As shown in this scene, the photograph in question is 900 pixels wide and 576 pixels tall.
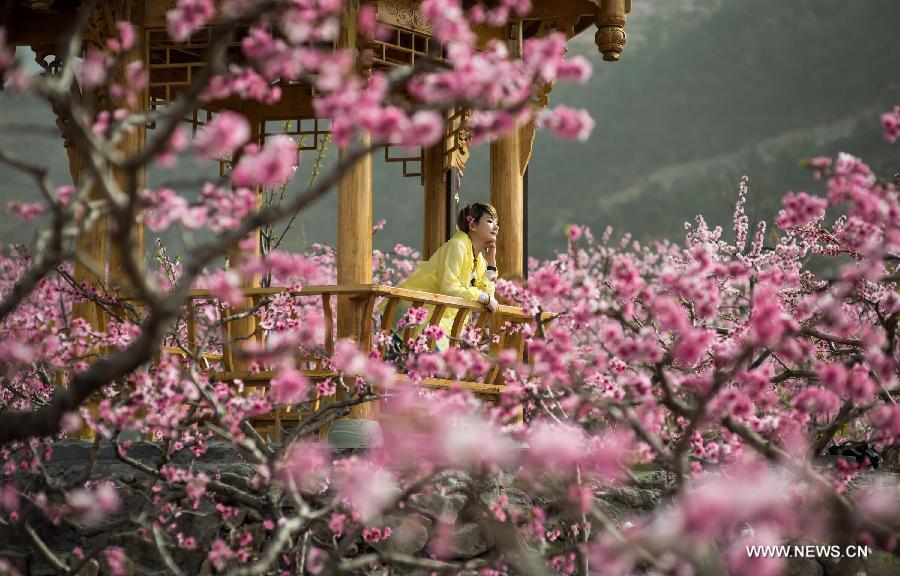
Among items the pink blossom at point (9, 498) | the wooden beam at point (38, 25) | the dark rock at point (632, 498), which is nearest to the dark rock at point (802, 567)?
the dark rock at point (632, 498)

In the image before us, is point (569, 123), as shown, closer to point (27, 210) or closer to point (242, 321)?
point (27, 210)

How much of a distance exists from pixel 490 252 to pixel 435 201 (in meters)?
1.57

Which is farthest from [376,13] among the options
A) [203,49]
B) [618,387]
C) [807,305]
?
[807,305]

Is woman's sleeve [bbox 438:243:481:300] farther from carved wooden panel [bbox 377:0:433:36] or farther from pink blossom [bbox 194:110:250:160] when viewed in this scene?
pink blossom [bbox 194:110:250:160]

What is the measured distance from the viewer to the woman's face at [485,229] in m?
7.67

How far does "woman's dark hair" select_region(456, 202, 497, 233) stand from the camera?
768 cm

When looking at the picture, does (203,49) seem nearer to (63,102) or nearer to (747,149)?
(63,102)

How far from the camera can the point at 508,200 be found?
26.8 ft

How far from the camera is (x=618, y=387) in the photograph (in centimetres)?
522

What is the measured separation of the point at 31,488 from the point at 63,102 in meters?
3.53

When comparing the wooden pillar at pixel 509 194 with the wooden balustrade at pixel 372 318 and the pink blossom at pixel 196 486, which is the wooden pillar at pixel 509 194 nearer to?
the wooden balustrade at pixel 372 318

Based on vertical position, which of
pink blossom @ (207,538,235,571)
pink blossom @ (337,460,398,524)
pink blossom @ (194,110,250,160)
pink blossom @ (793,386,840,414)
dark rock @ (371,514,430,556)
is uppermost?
pink blossom @ (194,110,250,160)

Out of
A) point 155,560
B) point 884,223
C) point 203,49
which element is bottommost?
point 155,560

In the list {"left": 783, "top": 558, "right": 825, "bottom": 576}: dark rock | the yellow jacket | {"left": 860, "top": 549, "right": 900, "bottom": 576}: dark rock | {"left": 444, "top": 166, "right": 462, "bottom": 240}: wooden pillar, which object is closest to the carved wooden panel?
the yellow jacket
